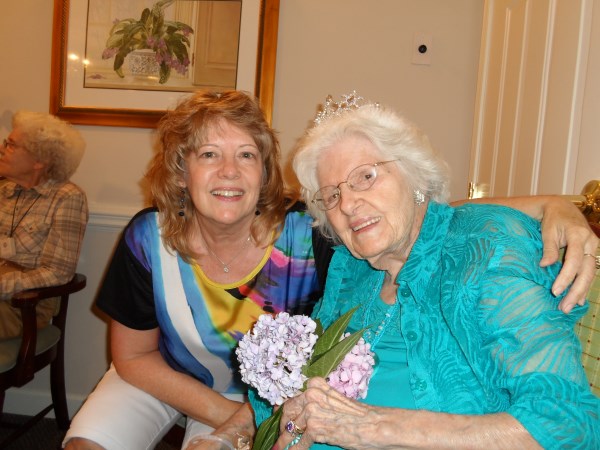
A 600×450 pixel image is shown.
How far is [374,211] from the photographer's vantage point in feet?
4.24

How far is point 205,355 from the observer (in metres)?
1.86

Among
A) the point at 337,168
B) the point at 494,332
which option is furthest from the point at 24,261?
the point at 494,332

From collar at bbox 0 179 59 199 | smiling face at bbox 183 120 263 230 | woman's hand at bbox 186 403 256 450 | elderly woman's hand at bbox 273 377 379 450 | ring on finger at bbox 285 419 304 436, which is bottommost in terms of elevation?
woman's hand at bbox 186 403 256 450

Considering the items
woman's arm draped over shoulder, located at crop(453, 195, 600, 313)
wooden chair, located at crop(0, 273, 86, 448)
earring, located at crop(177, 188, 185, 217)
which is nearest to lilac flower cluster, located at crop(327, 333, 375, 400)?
woman's arm draped over shoulder, located at crop(453, 195, 600, 313)

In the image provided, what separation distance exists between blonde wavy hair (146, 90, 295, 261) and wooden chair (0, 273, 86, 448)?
1026mm

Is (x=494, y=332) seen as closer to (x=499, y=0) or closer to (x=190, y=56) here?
(x=499, y=0)

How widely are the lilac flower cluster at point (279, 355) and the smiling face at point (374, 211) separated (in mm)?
289

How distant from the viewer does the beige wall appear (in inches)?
112

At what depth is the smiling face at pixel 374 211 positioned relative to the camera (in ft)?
4.21

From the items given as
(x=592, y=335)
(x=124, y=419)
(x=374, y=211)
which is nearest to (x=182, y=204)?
(x=124, y=419)

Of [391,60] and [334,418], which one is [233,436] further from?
[391,60]

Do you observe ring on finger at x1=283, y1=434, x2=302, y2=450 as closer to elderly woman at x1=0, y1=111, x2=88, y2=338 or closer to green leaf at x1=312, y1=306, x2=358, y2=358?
green leaf at x1=312, y1=306, x2=358, y2=358

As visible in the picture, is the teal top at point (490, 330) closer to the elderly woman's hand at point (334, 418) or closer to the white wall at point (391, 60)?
the elderly woman's hand at point (334, 418)

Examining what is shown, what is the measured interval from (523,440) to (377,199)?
60 cm
